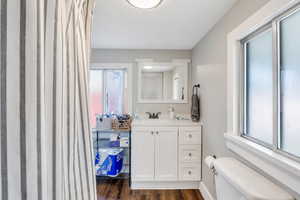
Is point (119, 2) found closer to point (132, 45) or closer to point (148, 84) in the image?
point (132, 45)

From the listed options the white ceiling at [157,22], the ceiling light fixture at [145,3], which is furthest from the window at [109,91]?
the ceiling light fixture at [145,3]

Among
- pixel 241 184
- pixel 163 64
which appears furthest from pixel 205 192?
pixel 163 64

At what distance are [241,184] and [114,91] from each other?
8.75 ft

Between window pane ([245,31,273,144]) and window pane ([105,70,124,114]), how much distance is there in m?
2.18

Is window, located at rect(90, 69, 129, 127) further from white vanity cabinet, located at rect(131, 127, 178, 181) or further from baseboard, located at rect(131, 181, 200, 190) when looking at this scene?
baseboard, located at rect(131, 181, 200, 190)

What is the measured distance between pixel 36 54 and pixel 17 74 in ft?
0.24

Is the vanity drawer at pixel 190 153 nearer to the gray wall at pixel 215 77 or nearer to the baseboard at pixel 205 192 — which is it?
the gray wall at pixel 215 77

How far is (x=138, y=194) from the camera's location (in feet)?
8.79

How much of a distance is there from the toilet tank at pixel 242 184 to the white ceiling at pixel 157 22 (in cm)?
139

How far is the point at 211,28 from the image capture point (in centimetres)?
240

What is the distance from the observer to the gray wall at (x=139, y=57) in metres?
3.46

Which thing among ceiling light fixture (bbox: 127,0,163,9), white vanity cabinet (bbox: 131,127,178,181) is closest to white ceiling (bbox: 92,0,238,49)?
ceiling light fixture (bbox: 127,0,163,9)

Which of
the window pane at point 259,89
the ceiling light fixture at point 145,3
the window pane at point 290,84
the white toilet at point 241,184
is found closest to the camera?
the white toilet at point 241,184

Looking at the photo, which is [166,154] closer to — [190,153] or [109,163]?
[190,153]
